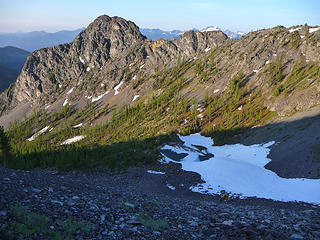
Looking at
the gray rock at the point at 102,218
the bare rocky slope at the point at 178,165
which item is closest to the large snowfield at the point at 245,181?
the bare rocky slope at the point at 178,165

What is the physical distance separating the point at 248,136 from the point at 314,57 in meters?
69.1

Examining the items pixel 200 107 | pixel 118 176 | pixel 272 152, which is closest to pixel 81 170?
pixel 118 176

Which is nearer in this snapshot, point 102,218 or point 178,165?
point 102,218

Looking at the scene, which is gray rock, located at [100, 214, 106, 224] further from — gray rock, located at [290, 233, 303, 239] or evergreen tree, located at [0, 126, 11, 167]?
evergreen tree, located at [0, 126, 11, 167]

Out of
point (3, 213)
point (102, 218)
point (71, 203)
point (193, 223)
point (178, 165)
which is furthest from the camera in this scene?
point (178, 165)

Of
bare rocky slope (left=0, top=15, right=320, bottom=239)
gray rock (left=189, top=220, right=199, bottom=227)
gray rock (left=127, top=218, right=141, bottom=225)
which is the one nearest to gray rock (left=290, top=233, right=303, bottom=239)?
bare rocky slope (left=0, top=15, right=320, bottom=239)

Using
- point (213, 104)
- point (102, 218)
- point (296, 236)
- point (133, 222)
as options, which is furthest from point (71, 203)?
point (213, 104)

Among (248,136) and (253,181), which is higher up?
(253,181)

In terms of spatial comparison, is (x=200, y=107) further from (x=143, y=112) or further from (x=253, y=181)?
(x=253, y=181)

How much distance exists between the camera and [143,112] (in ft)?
544

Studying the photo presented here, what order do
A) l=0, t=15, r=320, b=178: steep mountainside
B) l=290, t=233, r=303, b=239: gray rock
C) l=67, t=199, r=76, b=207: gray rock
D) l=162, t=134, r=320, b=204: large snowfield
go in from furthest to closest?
l=0, t=15, r=320, b=178: steep mountainside → l=162, t=134, r=320, b=204: large snowfield → l=67, t=199, r=76, b=207: gray rock → l=290, t=233, r=303, b=239: gray rock

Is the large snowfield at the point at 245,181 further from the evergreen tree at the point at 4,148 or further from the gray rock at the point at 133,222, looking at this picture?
the evergreen tree at the point at 4,148

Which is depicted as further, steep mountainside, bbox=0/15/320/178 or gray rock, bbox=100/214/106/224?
steep mountainside, bbox=0/15/320/178

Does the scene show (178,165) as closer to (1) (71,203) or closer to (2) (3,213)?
(1) (71,203)
